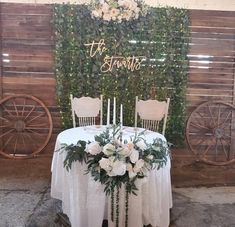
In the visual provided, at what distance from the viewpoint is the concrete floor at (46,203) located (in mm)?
2689

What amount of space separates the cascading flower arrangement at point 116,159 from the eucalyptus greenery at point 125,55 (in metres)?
1.86

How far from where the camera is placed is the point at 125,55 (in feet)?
13.5

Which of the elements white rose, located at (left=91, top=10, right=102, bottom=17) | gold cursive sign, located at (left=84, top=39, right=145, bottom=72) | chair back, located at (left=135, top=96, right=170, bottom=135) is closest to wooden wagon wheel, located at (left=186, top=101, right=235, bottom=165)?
chair back, located at (left=135, top=96, right=170, bottom=135)

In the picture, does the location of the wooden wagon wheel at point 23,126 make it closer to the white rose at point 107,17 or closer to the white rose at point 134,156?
the white rose at point 107,17

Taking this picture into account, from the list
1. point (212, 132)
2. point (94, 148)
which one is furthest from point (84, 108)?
point (212, 132)

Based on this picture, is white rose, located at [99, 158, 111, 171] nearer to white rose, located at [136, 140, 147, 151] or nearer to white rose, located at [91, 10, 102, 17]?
white rose, located at [136, 140, 147, 151]

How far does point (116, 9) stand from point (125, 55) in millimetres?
590

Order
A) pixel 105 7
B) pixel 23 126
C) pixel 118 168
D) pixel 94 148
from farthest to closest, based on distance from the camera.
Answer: pixel 23 126 → pixel 105 7 → pixel 94 148 → pixel 118 168

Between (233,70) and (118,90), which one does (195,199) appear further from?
(233,70)

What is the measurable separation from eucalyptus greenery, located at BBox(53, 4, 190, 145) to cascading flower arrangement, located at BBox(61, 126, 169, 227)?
1.86 m

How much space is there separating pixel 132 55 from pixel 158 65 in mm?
363

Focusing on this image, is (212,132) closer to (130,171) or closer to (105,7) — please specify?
(105,7)

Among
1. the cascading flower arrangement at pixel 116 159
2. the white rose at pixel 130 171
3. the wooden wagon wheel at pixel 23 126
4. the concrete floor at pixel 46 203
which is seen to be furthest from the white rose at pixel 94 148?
the wooden wagon wheel at pixel 23 126

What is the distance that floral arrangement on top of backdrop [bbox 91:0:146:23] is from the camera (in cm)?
376
